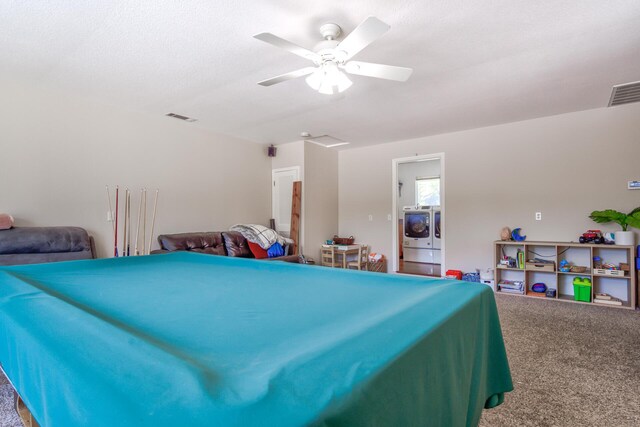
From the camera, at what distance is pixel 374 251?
19.8 feet

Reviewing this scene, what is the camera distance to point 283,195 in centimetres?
586

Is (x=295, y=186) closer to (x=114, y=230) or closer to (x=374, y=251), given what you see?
(x=374, y=251)

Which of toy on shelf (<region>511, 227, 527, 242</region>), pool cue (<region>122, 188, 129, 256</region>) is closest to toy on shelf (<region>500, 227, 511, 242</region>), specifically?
toy on shelf (<region>511, 227, 527, 242</region>)

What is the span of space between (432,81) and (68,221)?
4096 millimetres

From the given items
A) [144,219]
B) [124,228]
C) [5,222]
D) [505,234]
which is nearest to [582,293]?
[505,234]

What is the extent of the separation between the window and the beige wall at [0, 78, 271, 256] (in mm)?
4635

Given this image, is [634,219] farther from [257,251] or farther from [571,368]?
[257,251]

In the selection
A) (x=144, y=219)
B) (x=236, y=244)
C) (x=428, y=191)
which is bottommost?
(x=236, y=244)

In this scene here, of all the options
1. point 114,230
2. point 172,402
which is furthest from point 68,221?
point 172,402

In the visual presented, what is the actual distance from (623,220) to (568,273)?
0.84 m

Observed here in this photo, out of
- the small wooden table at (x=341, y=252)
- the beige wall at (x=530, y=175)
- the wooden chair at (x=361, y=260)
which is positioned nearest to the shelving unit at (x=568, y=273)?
the beige wall at (x=530, y=175)

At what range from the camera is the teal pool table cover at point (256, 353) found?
525 mm

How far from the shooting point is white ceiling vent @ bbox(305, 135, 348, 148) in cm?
545

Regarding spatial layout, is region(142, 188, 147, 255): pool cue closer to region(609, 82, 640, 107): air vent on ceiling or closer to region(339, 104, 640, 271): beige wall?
region(339, 104, 640, 271): beige wall
